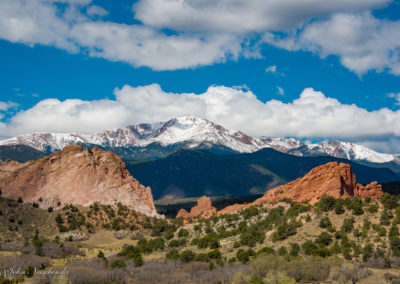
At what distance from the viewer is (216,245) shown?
3519 inches

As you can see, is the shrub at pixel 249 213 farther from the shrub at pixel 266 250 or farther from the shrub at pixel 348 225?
the shrub at pixel 348 225

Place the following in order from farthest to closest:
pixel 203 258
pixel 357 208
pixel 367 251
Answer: pixel 357 208
pixel 203 258
pixel 367 251

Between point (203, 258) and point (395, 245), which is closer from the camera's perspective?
point (395, 245)

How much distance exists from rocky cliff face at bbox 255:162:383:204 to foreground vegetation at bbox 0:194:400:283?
261 inches

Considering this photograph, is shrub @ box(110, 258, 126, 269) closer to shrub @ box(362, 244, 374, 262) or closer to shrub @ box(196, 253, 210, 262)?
shrub @ box(196, 253, 210, 262)

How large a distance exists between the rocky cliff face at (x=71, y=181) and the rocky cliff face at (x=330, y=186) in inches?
1854

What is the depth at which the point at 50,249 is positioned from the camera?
274 ft

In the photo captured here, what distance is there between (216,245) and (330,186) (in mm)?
37678

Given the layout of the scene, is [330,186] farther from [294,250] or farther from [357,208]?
[294,250]

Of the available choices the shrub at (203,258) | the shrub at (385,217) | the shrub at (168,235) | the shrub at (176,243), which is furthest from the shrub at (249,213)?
the shrub at (385,217)

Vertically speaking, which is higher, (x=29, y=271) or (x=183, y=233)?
(x=183, y=233)


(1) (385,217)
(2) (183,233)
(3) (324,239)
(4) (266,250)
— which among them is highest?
(1) (385,217)

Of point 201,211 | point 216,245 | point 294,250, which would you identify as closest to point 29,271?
point 216,245

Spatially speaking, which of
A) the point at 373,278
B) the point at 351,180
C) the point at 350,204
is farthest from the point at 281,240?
the point at 351,180
